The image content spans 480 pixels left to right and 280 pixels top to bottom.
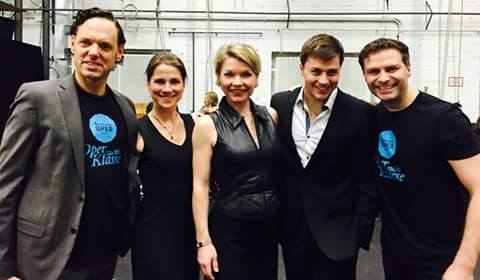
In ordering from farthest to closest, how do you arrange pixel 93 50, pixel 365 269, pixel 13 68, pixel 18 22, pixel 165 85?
pixel 18 22 → pixel 13 68 → pixel 365 269 → pixel 165 85 → pixel 93 50

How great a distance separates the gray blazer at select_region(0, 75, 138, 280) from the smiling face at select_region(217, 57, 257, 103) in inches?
20.2

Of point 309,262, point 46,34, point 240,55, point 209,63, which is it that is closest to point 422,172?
point 309,262

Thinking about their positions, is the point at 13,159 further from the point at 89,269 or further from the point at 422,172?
the point at 422,172

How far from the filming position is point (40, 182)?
122 cm

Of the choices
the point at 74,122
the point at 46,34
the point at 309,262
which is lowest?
the point at 309,262

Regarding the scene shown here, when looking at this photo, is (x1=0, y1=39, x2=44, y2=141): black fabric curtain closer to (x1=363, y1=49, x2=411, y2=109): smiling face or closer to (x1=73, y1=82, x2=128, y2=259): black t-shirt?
(x1=73, y1=82, x2=128, y2=259): black t-shirt

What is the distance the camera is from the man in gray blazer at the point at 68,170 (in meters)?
1.19

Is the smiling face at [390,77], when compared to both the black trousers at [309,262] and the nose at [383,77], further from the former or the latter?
the black trousers at [309,262]

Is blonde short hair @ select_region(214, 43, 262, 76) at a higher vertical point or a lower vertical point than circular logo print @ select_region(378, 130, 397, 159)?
higher

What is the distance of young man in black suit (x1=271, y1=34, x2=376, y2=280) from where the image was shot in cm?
149

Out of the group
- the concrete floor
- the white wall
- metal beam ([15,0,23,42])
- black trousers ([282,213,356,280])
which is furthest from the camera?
the white wall

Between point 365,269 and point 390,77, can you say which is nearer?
point 390,77

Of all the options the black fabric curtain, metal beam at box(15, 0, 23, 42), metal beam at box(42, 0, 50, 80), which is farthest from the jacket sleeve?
metal beam at box(42, 0, 50, 80)

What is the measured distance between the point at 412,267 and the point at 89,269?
1.08 m
